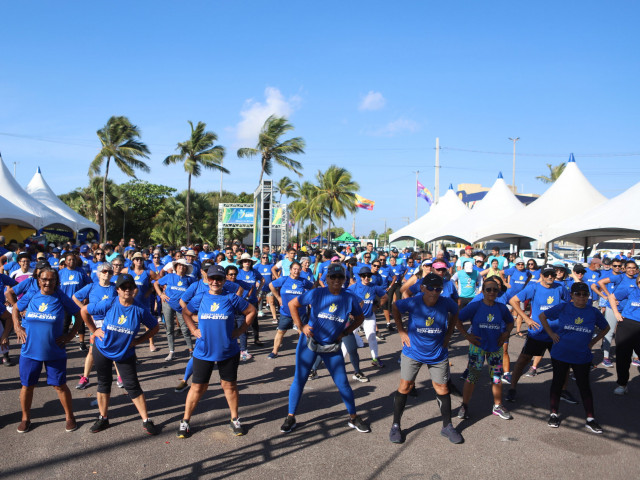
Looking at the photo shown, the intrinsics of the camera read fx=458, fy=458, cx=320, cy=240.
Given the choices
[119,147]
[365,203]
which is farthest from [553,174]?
[119,147]

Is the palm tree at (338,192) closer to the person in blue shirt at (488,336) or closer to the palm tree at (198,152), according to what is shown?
the palm tree at (198,152)

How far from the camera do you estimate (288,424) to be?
4684mm

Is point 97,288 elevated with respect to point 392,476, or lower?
elevated

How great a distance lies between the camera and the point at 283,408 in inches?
212

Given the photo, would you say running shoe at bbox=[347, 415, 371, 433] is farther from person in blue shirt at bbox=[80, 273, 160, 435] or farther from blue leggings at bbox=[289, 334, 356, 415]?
person in blue shirt at bbox=[80, 273, 160, 435]

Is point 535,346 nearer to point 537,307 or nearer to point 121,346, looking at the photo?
point 537,307

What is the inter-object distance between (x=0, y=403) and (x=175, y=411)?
206 centimetres

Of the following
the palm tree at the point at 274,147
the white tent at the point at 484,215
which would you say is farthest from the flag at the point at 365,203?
the white tent at the point at 484,215

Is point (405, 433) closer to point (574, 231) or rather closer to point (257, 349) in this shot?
point (257, 349)

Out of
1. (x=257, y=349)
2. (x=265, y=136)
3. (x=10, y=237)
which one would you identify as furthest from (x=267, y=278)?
(x=265, y=136)

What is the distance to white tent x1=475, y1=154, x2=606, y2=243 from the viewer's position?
1820 cm

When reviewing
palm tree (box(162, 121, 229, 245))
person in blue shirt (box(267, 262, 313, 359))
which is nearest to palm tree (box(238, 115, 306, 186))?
palm tree (box(162, 121, 229, 245))

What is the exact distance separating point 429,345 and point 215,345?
6.87ft

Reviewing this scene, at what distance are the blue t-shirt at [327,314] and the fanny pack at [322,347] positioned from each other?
31mm
